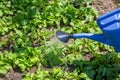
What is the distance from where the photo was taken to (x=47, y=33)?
11.3ft

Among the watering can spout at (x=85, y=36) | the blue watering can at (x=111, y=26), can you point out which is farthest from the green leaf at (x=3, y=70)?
the blue watering can at (x=111, y=26)

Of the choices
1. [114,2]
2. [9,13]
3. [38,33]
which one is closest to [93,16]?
[114,2]

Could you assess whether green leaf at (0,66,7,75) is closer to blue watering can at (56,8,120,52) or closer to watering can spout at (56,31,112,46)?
watering can spout at (56,31,112,46)

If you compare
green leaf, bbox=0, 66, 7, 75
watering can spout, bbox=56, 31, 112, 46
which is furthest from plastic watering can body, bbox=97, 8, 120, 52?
green leaf, bbox=0, 66, 7, 75

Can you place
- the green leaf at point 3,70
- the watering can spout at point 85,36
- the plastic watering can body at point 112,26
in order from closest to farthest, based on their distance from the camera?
the plastic watering can body at point 112,26
the watering can spout at point 85,36
the green leaf at point 3,70

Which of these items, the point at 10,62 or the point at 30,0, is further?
the point at 30,0

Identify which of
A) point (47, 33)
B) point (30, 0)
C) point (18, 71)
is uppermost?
point (30, 0)

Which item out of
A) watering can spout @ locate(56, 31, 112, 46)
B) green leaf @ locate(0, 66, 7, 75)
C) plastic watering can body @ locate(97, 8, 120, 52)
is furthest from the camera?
green leaf @ locate(0, 66, 7, 75)

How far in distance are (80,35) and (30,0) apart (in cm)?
103

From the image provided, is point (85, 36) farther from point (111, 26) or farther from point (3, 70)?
point (3, 70)

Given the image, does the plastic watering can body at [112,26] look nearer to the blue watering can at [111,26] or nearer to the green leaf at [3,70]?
the blue watering can at [111,26]

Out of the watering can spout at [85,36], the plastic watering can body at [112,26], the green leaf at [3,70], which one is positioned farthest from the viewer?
the green leaf at [3,70]

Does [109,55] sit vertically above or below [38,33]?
below

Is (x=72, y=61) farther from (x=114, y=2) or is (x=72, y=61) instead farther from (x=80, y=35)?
(x=114, y=2)
